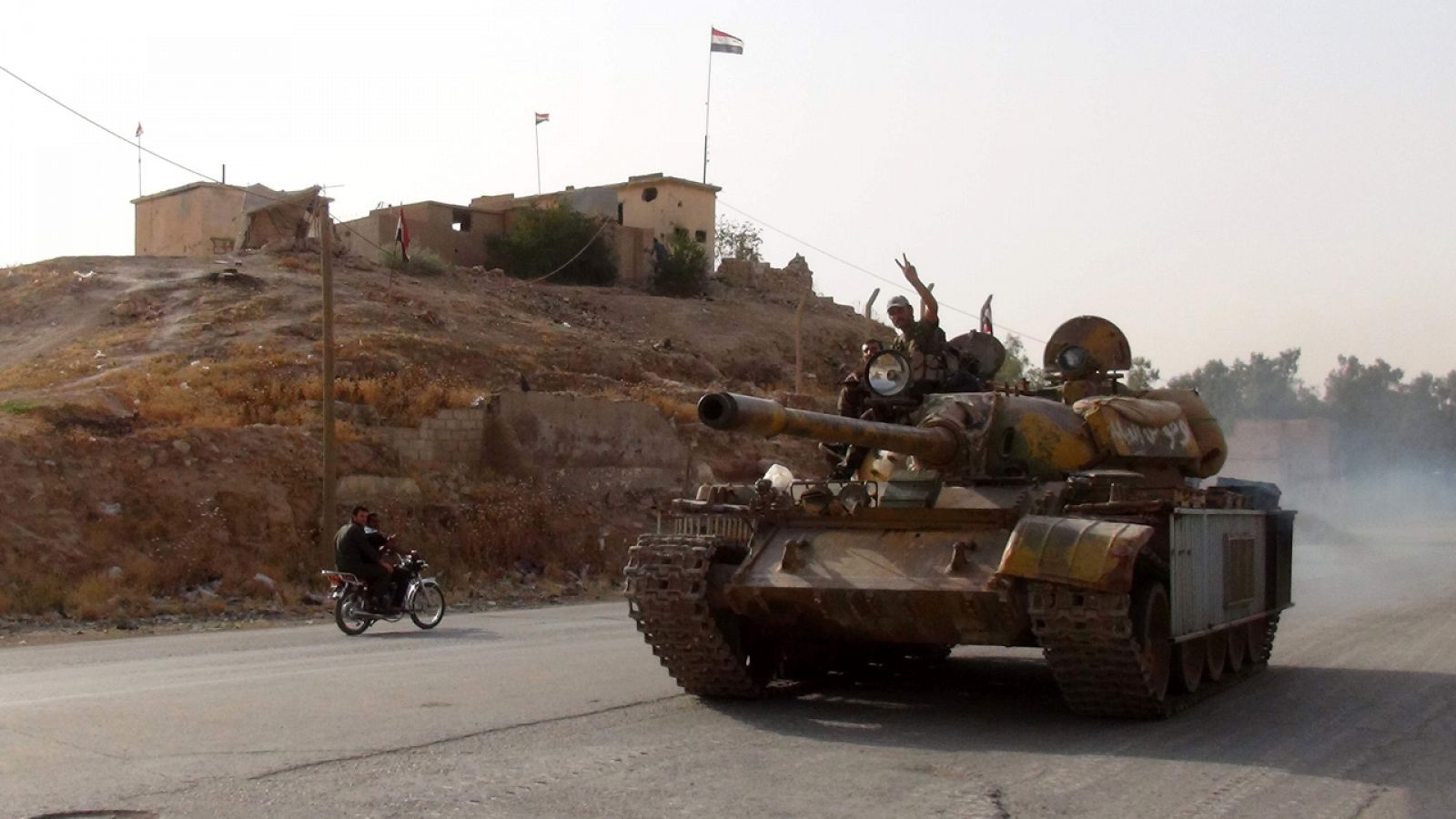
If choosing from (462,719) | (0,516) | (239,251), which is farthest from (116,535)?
(239,251)

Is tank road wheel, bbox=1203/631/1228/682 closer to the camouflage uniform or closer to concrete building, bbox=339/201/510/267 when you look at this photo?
the camouflage uniform

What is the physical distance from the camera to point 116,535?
21922mm

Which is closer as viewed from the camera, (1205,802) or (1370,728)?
(1205,802)

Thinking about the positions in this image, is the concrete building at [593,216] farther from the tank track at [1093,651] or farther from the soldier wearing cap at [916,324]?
the tank track at [1093,651]

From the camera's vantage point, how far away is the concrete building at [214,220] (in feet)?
160

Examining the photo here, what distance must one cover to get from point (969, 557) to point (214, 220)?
151 ft

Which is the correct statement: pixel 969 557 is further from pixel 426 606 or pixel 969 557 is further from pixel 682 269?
pixel 682 269

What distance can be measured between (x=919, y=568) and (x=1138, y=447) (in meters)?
2.65

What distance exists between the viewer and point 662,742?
845 centimetres

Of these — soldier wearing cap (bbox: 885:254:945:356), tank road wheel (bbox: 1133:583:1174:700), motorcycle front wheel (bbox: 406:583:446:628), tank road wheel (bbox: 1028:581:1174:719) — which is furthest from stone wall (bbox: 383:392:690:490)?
tank road wheel (bbox: 1028:581:1174:719)

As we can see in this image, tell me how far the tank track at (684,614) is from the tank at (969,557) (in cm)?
1

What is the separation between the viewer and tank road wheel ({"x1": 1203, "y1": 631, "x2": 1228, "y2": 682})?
36.4ft

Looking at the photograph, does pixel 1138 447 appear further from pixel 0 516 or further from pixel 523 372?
pixel 523 372

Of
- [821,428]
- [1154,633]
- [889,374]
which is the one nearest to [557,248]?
[889,374]
